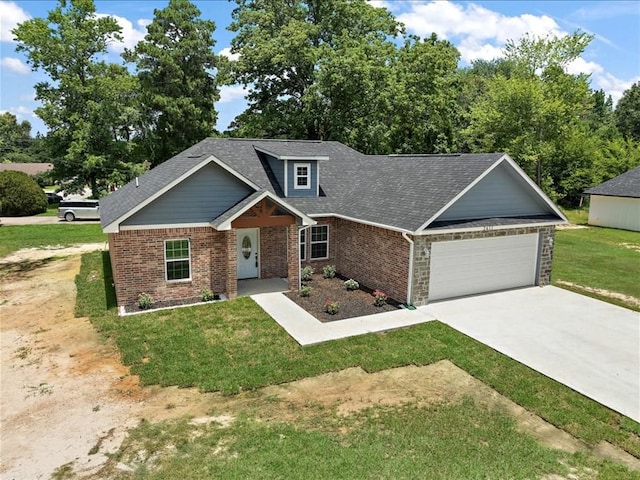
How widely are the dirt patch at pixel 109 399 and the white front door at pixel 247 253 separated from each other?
20.5 ft

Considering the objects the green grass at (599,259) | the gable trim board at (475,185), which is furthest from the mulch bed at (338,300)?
the green grass at (599,259)

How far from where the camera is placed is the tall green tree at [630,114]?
59344 mm

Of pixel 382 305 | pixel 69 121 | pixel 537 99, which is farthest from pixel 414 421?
pixel 69 121

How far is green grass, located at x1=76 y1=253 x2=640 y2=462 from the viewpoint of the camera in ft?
28.5

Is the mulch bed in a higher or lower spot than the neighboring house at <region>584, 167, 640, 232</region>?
lower

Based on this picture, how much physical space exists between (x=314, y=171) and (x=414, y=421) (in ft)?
39.7

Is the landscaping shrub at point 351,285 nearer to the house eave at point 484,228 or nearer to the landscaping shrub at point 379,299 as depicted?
the landscaping shrub at point 379,299

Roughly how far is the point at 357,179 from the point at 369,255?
16.2 feet

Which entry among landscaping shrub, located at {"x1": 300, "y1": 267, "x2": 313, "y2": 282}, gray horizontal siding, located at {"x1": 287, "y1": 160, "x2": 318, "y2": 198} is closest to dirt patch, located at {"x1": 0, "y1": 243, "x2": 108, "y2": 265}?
gray horizontal siding, located at {"x1": 287, "y1": 160, "x2": 318, "y2": 198}

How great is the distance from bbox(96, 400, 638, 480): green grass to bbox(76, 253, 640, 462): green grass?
1.23 m

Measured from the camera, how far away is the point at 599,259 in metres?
22.4

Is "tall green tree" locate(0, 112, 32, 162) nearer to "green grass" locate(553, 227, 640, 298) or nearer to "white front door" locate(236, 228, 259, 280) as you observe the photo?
"white front door" locate(236, 228, 259, 280)

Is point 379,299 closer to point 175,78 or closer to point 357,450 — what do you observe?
point 357,450

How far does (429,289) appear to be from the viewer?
14.9 metres
